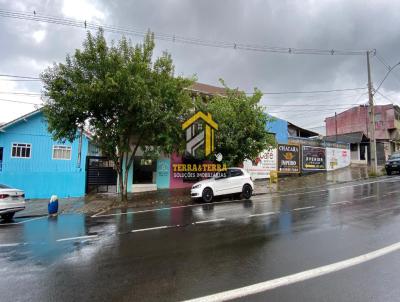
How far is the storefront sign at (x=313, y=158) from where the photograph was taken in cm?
2712

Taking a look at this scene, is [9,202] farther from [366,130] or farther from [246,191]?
[366,130]

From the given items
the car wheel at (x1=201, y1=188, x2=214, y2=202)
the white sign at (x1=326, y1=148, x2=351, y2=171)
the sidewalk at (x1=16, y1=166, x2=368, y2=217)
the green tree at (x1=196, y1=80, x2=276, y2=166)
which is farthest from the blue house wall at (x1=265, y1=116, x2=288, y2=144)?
the car wheel at (x1=201, y1=188, x2=214, y2=202)

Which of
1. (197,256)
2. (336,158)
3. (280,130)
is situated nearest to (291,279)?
(197,256)

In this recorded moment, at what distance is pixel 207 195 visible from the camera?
14.5 m

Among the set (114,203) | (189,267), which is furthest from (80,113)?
(189,267)

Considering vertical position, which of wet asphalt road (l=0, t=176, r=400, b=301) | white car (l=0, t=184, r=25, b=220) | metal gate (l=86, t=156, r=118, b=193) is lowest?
wet asphalt road (l=0, t=176, r=400, b=301)

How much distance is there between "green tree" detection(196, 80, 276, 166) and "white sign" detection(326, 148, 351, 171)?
14759 mm

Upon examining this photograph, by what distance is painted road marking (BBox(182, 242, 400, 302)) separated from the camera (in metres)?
3.82

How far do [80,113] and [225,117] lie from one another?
8.08 meters

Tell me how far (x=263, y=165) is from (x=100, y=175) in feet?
44.8

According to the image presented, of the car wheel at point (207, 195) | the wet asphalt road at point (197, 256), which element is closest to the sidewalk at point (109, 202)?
the car wheel at point (207, 195)

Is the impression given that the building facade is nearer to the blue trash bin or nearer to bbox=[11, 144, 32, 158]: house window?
the blue trash bin

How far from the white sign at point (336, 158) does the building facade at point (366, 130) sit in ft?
25.7

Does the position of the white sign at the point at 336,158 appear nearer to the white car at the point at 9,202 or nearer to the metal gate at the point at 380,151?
the metal gate at the point at 380,151
